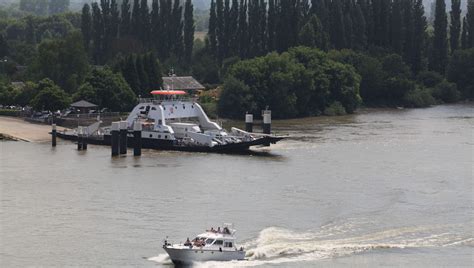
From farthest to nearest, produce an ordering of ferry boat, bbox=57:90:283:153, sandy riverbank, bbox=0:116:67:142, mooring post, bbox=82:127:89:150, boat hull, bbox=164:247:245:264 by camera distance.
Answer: sandy riverbank, bbox=0:116:67:142 < mooring post, bbox=82:127:89:150 < ferry boat, bbox=57:90:283:153 < boat hull, bbox=164:247:245:264

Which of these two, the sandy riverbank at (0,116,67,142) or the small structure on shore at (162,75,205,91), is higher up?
the small structure on shore at (162,75,205,91)

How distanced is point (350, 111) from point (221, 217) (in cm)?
7341

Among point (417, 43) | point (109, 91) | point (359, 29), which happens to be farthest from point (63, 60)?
point (417, 43)

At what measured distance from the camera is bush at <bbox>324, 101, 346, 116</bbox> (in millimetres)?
125025

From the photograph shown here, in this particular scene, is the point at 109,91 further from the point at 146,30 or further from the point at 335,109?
the point at 146,30

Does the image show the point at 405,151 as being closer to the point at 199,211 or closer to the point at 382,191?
the point at 382,191

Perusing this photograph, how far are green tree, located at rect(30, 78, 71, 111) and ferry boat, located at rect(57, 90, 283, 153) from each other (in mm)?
12646

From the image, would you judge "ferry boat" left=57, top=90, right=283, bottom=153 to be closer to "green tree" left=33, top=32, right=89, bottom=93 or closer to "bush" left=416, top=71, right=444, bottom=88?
"green tree" left=33, top=32, right=89, bottom=93

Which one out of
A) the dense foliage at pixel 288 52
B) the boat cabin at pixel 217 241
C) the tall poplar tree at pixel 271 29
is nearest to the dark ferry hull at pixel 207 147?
the dense foliage at pixel 288 52

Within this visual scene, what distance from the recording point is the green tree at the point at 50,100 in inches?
4259

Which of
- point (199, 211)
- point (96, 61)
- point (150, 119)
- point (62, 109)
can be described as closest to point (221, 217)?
point (199, 211)

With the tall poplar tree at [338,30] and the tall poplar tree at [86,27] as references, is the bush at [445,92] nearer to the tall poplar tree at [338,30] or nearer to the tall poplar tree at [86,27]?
the tall poplar tree at [338,30]

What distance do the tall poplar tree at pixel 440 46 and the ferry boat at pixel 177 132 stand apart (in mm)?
73761

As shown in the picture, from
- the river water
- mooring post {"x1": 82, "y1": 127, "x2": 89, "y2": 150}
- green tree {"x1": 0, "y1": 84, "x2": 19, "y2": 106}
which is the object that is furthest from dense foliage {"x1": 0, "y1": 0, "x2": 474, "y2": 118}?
the river water
